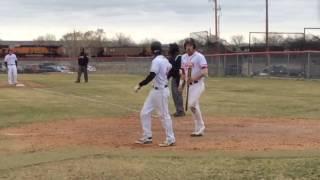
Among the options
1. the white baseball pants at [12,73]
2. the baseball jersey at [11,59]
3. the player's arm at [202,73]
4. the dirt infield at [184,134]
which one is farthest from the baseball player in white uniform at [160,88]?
the white baseball pants at [12,73]

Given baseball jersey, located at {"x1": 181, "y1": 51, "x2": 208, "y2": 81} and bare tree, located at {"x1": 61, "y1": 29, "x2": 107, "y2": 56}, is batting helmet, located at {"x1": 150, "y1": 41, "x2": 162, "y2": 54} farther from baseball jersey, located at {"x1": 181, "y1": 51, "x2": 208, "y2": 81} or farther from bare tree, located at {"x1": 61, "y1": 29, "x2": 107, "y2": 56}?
bare tree, located at {"x1": 61, "y1": 29, "x2": 107, "y2": 56}

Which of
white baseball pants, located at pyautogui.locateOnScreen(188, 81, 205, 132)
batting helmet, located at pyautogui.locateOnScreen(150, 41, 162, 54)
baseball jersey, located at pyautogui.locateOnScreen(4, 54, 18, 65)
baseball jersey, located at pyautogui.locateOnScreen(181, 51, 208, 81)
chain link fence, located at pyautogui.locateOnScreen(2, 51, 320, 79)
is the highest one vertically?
batting helmet, located at pyautogui.locateOnScreen(150, 41, 162, 54)

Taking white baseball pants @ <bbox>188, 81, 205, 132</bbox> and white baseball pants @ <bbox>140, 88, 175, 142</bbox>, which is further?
white baseball pants @ <bbox>188, 81, 205, 132</bbox>

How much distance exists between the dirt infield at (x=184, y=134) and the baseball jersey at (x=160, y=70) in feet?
3.58

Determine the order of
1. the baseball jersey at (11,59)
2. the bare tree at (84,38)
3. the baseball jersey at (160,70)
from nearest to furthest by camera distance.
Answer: the baseball jersey at (160,70) < the baseball jersey at (11,59) < the bare tree at (84,38)

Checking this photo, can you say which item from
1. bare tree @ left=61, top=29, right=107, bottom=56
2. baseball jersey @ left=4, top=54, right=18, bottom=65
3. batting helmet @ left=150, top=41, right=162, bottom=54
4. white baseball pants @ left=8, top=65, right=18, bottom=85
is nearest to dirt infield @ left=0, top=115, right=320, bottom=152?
batting helmet @ left=150, top=41, right=162, bottom=54

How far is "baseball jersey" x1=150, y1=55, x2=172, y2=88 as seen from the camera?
10.8 m

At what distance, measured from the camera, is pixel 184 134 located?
12.7m

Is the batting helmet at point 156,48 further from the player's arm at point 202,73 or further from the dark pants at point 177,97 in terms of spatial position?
the dark pants at point 177,97

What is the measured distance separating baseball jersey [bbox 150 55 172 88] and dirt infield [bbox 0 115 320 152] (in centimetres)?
109

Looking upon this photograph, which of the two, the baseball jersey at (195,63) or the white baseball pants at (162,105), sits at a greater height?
the baseball jersey at (195,63)

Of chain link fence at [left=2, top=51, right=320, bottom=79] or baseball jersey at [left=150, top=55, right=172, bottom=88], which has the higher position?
baseball jersey at [left=150, top=55, right=172, bottom=88]

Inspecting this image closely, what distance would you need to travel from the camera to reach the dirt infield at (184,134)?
10945 millimetres

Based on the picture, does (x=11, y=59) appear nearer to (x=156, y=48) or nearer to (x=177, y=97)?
(x=177, y=97)
